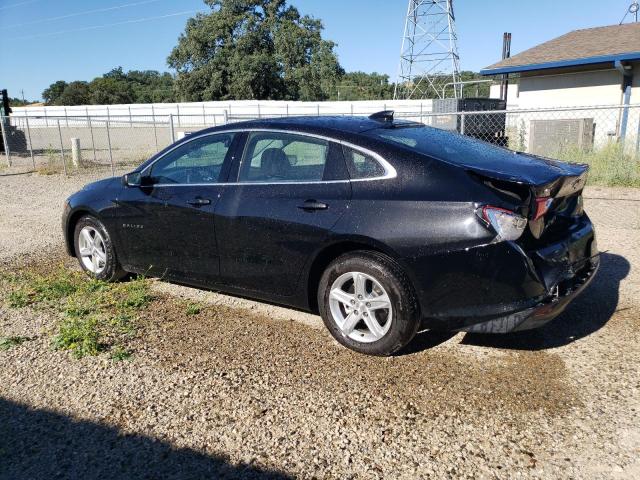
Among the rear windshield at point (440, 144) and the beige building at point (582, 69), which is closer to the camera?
the rear windshield at point (440, 144)

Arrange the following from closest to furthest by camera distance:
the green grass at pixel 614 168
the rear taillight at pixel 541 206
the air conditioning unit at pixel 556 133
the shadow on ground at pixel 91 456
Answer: the shadow on ground at pixel 91 456 → the rear taillight at pixel 541 206 → the green grass at pixel 614 168 → the air conditioning unit at pixel 556 133

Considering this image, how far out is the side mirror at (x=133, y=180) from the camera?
4.93 meters

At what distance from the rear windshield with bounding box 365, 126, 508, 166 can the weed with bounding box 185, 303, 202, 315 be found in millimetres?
2118

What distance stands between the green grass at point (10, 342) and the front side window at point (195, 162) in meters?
1.70

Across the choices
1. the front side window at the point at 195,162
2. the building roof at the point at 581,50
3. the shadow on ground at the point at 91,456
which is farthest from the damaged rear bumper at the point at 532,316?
the building roof at the point at 581,50

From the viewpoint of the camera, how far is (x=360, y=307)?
3.69 meters

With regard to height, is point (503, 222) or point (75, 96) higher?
point (75, 96)

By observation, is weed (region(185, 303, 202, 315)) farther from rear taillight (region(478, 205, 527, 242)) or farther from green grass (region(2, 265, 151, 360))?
rear taillight (region(478, 205, 527, 242))

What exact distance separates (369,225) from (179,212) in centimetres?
187

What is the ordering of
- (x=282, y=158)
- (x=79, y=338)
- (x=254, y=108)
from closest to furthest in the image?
1. (x=79, y=338)
2. (x=282, y=158)
3. (x=254, y=108)

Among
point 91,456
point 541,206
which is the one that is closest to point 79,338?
point 91,456

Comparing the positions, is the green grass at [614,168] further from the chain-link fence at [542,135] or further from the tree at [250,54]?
the tree at [250,54]

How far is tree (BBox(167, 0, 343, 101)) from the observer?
49781mm

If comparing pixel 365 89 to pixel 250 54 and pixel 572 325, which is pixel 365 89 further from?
pixel 572 325
